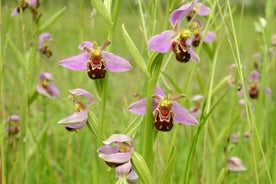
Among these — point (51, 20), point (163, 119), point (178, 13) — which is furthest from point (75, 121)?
point (51, 20)

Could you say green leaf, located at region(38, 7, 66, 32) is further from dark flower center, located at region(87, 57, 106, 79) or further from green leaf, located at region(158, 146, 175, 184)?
green leaf, located at region(158, 146, 175, 184)

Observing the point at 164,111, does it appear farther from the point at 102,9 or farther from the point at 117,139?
the point at 102,9

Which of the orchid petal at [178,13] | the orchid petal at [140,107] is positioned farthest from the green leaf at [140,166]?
the orchid petal at [178,13]

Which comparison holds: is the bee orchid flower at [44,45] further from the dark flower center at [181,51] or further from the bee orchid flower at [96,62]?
the dark flower center at [181,51]

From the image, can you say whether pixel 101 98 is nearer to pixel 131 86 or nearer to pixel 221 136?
pixel 221 136

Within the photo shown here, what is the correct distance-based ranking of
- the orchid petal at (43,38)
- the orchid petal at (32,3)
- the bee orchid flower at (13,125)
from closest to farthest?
1. the orchid petal at (32,3)
2. the bee orchid flower at (13,125)
3. the orchid petal at (43,38)

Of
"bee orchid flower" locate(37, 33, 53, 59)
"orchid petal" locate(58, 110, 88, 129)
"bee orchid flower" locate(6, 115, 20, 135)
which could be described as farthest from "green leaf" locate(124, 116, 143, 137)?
"bee orchid flower" locate(37, 33, 53, 59)
